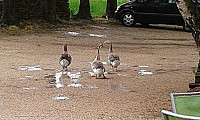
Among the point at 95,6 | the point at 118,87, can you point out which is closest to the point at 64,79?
the point at 118,87

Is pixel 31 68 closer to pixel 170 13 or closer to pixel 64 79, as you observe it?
pixel 64 79

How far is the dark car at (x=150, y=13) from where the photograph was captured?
67.6 ft

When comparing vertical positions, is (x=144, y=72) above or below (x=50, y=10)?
below

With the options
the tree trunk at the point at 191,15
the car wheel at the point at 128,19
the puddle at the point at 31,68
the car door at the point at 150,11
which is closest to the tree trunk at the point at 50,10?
the car wheel at the point at 128,19

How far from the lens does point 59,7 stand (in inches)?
891

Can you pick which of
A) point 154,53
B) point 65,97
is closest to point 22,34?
point 154,53

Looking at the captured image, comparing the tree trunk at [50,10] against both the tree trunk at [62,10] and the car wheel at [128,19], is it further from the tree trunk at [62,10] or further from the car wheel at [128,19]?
the car wheel at [128,19]

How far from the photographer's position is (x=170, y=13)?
813 inches

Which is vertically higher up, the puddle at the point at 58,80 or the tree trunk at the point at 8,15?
the tree trunk at the point at 8,15

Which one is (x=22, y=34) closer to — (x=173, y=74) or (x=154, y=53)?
(x=154, y=53)

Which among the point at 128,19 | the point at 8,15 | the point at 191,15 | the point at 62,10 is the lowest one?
the point at 128,19

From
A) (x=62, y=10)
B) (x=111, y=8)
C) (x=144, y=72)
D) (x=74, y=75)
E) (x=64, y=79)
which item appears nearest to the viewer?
(x=64, y=79)

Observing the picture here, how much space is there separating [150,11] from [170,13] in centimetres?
88

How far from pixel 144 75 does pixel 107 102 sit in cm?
251
